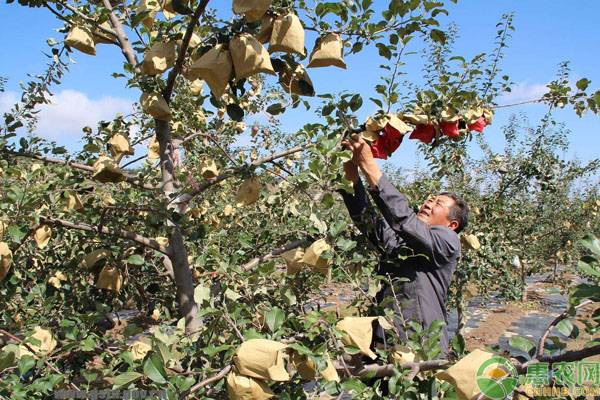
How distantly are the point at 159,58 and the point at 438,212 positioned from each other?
1218 mm

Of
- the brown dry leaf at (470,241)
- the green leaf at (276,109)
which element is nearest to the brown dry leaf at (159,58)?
the green leaf at (276,109)

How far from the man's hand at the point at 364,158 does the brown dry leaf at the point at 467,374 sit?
79 centimetres

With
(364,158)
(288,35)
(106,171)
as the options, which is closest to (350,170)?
(364,158)

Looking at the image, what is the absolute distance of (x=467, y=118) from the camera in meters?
1.64

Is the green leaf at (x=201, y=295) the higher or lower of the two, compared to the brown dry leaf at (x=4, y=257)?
lower

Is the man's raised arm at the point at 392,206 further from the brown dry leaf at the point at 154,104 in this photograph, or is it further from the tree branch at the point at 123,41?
the tree branch at the point at 123,41

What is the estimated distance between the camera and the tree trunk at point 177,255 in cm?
162

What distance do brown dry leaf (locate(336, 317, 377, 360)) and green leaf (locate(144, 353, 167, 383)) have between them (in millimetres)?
439

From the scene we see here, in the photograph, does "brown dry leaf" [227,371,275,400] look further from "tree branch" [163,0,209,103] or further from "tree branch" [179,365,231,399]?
"tree branch" [163,0,209,103]

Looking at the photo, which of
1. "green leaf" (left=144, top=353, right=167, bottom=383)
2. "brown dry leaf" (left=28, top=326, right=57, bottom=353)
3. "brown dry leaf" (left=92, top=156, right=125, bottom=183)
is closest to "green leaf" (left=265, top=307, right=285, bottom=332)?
"green leaf" (left=144, top=353, right=167, bottom=383)

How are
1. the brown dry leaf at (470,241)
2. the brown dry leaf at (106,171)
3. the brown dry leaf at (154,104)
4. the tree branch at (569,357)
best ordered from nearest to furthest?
the tree branch at (569,357) < the brown dry leaf at (154,104) < the brown dry leaf at (106,171) < the brown dry leaf at (470,241)

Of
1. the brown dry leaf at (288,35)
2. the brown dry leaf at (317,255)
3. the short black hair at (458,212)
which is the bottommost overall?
the brown dry leaf at (317,255)

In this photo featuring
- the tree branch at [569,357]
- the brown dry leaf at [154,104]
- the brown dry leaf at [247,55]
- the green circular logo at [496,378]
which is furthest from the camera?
the brown dry leaf at [154,104]

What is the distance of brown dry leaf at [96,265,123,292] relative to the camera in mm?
1732
